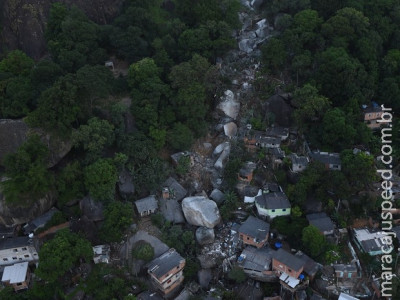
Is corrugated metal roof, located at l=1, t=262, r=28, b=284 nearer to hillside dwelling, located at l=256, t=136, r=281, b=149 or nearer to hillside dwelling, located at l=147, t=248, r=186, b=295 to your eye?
hillside dwelling, located at l=147, t=248, r=186, b=295

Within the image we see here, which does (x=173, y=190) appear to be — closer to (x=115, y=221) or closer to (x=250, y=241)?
(x=115, y=221)

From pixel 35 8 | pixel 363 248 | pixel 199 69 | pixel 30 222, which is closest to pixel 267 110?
pixel 199 69

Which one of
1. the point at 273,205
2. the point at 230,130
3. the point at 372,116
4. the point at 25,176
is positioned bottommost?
the point at 273,205

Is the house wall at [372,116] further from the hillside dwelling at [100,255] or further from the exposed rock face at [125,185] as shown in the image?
the hillside dwelling at [100,255]

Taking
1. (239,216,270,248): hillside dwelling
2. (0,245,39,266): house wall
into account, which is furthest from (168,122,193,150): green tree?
(0,245,39,266): house wall

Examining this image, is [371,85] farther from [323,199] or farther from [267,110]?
[323,199]

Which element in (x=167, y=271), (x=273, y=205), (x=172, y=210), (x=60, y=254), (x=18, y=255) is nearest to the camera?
(x=60, y=254)

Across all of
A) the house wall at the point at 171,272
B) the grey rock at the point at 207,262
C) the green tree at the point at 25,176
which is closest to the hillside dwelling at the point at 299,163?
the grey rock at the point at 207,262

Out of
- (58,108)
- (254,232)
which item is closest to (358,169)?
(254,232)
